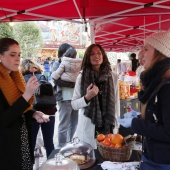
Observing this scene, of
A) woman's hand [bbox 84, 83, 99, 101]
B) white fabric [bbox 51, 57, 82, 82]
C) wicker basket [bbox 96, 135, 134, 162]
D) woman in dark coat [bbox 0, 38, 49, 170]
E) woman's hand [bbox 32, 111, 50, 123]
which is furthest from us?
white fabric [bbox 51, 57, 82, 82]

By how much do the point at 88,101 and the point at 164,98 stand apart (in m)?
1.09

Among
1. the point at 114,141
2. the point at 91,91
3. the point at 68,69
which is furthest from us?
the point at 68,69

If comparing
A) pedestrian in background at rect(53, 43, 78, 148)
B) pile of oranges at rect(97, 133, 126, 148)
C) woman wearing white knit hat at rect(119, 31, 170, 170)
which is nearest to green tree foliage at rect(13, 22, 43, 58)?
pedestrian in background at rect(53, 43, 78, 148)

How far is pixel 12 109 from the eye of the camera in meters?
1.59

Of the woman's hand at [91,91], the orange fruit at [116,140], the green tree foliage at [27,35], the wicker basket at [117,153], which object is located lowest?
the wicker basket at [117,153]

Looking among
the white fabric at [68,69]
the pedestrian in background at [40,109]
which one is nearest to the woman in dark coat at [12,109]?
the pedestrian in background at [40,109]

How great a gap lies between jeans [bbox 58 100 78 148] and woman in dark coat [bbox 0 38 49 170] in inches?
76.4

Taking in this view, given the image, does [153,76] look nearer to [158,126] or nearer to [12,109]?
[158,126]

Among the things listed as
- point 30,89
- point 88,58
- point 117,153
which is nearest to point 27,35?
point 88,58

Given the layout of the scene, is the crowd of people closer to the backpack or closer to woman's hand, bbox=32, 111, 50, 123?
woman's hand, bbox=32, 111, 50, 123

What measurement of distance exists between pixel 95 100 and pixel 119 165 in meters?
0.93

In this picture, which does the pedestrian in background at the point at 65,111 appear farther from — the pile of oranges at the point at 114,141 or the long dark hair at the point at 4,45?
the pile of oranges at the point at 114,141

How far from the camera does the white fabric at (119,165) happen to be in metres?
1.39

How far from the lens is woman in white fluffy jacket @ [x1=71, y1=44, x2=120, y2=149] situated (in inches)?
87.7
